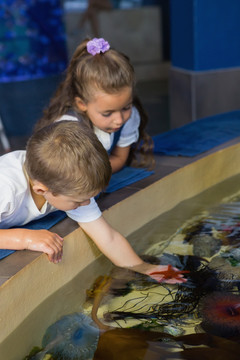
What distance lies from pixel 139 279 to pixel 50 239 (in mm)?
397

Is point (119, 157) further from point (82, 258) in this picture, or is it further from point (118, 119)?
point (82, 258)

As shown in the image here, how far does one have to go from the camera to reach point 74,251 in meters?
2.05

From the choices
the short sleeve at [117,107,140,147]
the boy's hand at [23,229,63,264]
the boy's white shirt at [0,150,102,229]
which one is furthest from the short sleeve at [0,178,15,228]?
the short sleeve at [117,107,140,147]

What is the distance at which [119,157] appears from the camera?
2812 mm

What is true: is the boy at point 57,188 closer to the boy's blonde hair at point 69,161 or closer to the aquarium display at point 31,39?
the boy's blonde hair at point 69,161

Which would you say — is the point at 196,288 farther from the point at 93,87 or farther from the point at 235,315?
the point at 93,87

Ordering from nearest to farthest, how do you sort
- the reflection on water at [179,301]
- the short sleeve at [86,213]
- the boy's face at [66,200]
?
the reflection on water at [179,301] < the boy's face at [66,200] < the short sleeve at [86,213]

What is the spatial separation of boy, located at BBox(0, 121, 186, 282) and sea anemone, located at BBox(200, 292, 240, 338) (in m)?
0.20

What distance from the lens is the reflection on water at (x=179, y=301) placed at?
1.53 metres

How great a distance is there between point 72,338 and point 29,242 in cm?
41

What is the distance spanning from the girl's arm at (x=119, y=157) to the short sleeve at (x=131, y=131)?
33 millimetres

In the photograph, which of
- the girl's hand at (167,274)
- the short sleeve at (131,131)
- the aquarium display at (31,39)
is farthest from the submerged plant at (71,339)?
the aquarium display at (31,39)

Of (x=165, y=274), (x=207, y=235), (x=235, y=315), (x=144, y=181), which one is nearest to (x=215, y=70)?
(x=144, y=181)

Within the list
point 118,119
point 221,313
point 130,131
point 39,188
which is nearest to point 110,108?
point 118,119
